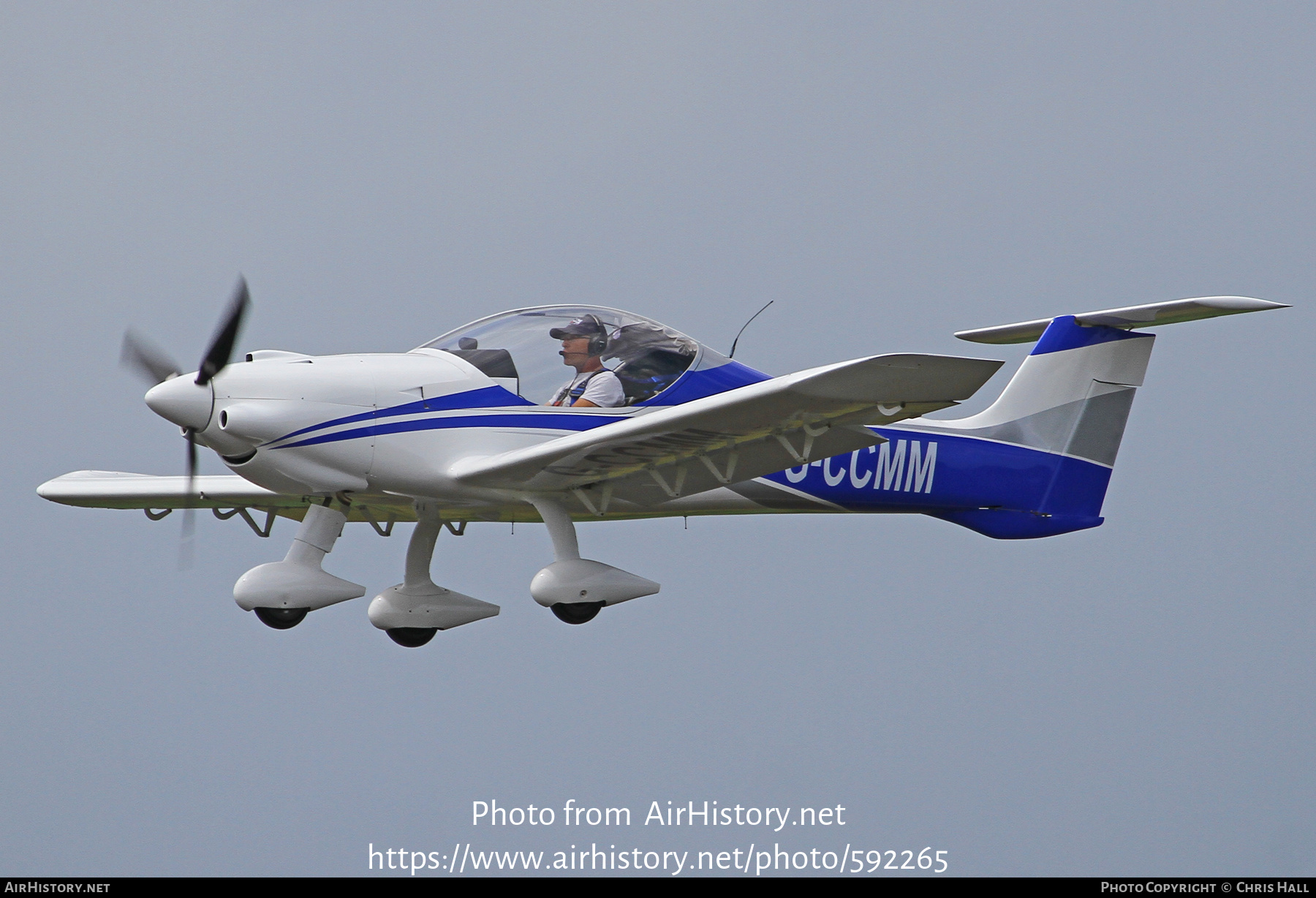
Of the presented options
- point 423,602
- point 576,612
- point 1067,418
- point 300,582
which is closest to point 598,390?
point 576,612

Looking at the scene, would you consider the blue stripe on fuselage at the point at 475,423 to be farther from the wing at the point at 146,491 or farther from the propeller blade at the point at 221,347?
the wing at the point at 146,491

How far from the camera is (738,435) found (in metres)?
8.04

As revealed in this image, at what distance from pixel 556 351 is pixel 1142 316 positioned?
471 centimetres

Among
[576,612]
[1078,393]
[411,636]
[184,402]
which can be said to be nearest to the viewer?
[184,402]

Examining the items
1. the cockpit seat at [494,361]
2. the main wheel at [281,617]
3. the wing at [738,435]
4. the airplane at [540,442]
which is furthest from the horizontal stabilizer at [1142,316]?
the main wheel at [281,617]

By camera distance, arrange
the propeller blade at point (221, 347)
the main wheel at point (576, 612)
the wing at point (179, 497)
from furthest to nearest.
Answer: the wing at point (179, 497), the main wheel at point (576, 612), the propeller blade at point (221, 347)

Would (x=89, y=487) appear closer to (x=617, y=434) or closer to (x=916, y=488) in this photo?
(x=617, y=434)

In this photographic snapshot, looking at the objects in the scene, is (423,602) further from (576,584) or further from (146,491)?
(146,491)

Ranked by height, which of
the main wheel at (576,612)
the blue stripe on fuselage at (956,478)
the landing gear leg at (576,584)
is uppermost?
the blue stripe on fuselage at (956,478)

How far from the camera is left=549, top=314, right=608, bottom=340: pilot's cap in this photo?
9.07 metres

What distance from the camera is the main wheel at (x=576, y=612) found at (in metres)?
8.74

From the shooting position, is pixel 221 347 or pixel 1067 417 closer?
pixel 221 347

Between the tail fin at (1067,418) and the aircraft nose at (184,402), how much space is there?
583 cm

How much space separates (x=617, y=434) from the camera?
26.4ft
